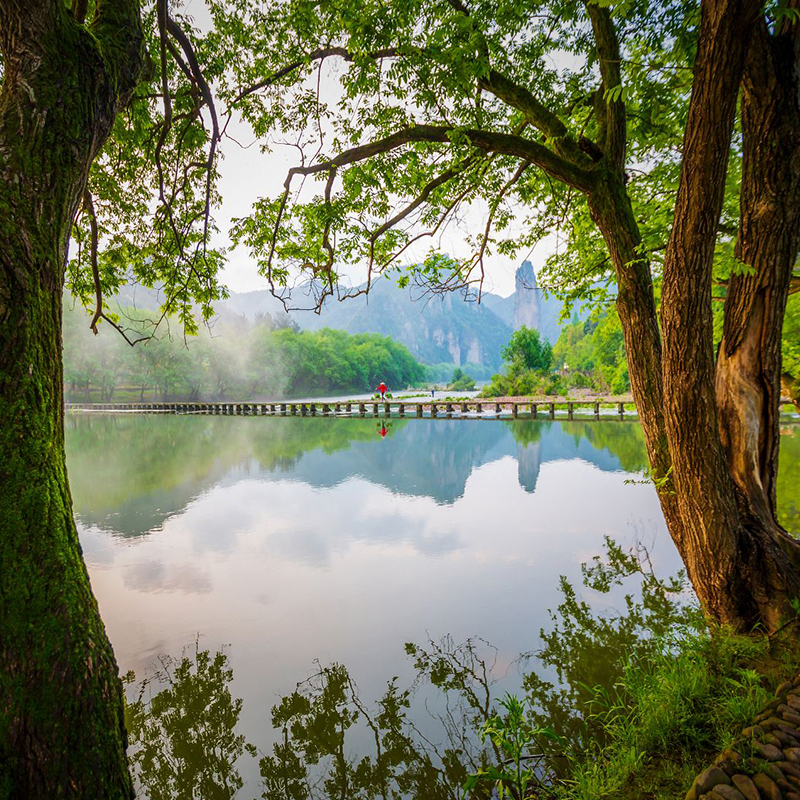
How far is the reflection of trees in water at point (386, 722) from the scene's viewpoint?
9.54 ft

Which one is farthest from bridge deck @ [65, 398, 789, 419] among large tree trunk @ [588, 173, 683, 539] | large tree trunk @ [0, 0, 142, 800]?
large tree trunk @ [0, 0, 142, 800]

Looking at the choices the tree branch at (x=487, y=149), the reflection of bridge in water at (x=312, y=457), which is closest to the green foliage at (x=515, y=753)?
the tree branch at (x=487, y=149)

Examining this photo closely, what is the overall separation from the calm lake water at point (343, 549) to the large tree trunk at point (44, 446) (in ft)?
5.51

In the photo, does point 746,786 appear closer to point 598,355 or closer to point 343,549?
point 343,549

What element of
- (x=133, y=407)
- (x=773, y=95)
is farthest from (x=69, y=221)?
(x=133, y=407)

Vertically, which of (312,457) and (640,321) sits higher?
(640,321)

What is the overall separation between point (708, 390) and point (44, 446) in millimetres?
3596

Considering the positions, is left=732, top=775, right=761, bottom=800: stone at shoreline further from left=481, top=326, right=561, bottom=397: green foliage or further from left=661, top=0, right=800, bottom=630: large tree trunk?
left=481, top=326, right=561, bottom=397: green foliage

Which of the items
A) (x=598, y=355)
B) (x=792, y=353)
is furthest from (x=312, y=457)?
(x=598, y=355)

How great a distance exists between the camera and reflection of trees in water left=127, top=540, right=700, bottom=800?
9.54 feet

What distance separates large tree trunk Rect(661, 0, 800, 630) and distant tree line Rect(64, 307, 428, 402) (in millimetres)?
37279

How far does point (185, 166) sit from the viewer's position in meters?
4.28

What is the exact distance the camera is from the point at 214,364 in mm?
58094

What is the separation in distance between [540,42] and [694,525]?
437 cm
